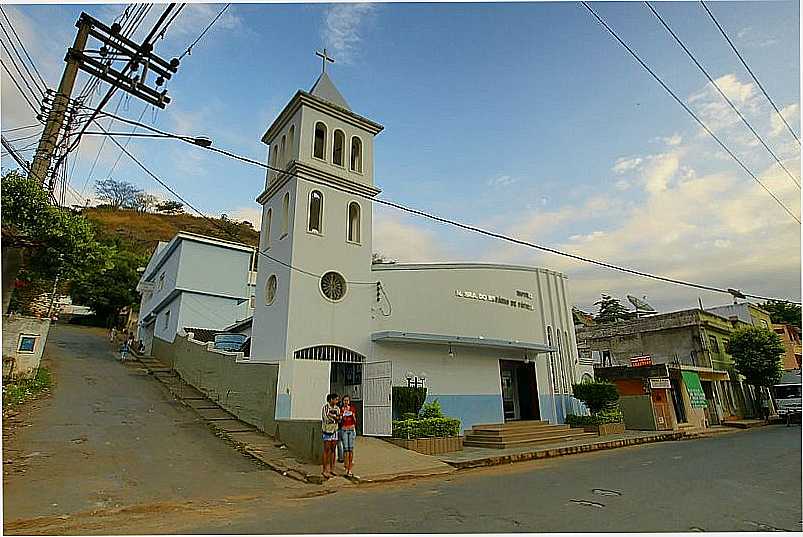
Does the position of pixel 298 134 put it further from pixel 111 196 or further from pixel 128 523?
pixel 111 196

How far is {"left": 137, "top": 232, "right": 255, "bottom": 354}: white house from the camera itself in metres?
25.2

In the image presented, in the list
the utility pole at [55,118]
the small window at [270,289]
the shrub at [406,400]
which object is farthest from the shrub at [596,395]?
the utility pole at [55,118]

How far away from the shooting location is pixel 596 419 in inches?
686

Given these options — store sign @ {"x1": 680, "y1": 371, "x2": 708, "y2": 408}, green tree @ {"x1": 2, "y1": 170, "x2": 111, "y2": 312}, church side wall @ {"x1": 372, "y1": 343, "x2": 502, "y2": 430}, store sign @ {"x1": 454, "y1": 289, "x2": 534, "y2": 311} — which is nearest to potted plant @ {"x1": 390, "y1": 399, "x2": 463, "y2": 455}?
church side wall @ {"x1": 372, "y1": 343, "x2": 502, "y2": 430}

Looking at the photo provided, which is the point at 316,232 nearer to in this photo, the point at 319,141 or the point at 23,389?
the point at 319,141

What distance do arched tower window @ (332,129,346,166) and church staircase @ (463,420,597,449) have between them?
9.15m

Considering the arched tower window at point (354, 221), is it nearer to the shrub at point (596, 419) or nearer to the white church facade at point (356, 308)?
the white church facade at point (356, 308)

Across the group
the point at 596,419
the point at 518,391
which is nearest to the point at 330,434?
the point at 518,391

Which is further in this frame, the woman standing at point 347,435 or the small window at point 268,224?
the small window at point 268,224

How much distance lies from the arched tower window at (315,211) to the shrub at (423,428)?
5953 mm

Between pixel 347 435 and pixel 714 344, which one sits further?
pixel 714 344

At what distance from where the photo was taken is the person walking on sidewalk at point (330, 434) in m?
9.55

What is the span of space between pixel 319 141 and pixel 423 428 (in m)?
9.19

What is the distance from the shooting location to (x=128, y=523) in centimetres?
629
